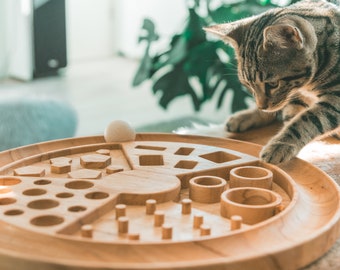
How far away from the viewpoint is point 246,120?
1442mm

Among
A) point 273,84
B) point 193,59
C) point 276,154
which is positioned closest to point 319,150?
point 273,84

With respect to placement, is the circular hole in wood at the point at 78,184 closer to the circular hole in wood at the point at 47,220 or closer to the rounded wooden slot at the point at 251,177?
the circular hole in wood at the point at 47,220

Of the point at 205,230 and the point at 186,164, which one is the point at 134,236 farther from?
the point at 186,164

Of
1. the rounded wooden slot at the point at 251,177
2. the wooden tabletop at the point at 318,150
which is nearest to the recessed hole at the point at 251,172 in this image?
the rounded wooden slot at the point at 251,177

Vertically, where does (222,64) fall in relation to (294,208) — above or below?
above

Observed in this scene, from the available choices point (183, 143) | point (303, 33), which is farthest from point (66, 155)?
point (303, 33)

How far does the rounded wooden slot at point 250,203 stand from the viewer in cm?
76

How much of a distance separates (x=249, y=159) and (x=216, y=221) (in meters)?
0.25

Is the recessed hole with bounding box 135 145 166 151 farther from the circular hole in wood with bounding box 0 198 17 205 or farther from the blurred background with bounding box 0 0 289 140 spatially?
the blurred background with bounding box 0 0 289 140

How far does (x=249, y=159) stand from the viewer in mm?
984

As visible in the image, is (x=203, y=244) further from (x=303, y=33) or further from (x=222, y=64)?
(x=222, y=64)

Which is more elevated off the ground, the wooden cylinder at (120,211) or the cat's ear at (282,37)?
the cat's ear at (282,37)

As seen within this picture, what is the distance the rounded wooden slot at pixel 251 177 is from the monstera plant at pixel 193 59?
1419 mm

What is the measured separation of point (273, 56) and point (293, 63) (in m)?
0.05
